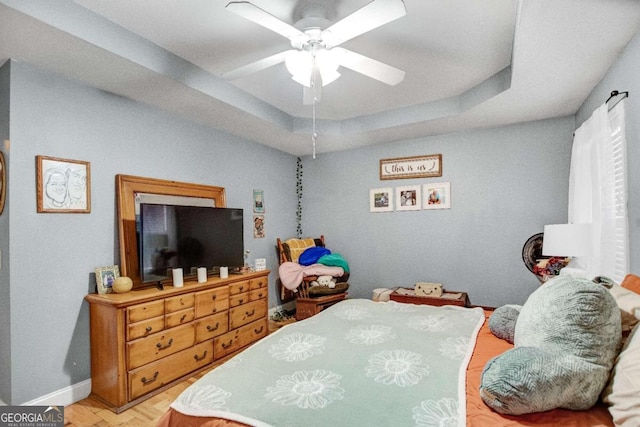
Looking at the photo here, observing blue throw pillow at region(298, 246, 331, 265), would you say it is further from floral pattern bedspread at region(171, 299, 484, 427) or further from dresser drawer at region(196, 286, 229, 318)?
floral pattern bedspread at region(171, 299, 484, 427)

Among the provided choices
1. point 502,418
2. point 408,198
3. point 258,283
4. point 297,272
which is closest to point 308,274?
point 297,272

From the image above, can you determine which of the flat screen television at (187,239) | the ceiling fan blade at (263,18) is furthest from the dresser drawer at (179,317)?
the ceiling fan blade at (263,18)

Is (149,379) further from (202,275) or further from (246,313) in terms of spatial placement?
(246,313)

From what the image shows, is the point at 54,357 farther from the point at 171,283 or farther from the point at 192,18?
the point at 192,18

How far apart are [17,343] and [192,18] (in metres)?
2.45

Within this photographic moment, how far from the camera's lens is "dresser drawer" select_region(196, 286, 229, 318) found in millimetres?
2982

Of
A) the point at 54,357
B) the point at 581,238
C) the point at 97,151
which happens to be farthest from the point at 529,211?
the point at 54,357

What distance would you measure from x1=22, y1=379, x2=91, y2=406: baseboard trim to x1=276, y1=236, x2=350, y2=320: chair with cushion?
2.22 metres

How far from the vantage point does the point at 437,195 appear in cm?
428

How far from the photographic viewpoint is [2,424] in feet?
6.72

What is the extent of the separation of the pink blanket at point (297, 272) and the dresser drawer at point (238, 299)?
84 centimetres

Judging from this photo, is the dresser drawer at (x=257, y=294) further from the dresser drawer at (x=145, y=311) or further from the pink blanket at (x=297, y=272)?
the dresser drawer at (x=145, y=311)

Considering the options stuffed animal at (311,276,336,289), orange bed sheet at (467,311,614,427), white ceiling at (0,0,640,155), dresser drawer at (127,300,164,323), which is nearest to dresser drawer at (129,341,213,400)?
dresser drawer at (127,300,164,323)

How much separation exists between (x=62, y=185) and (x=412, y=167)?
3716 millimetres
